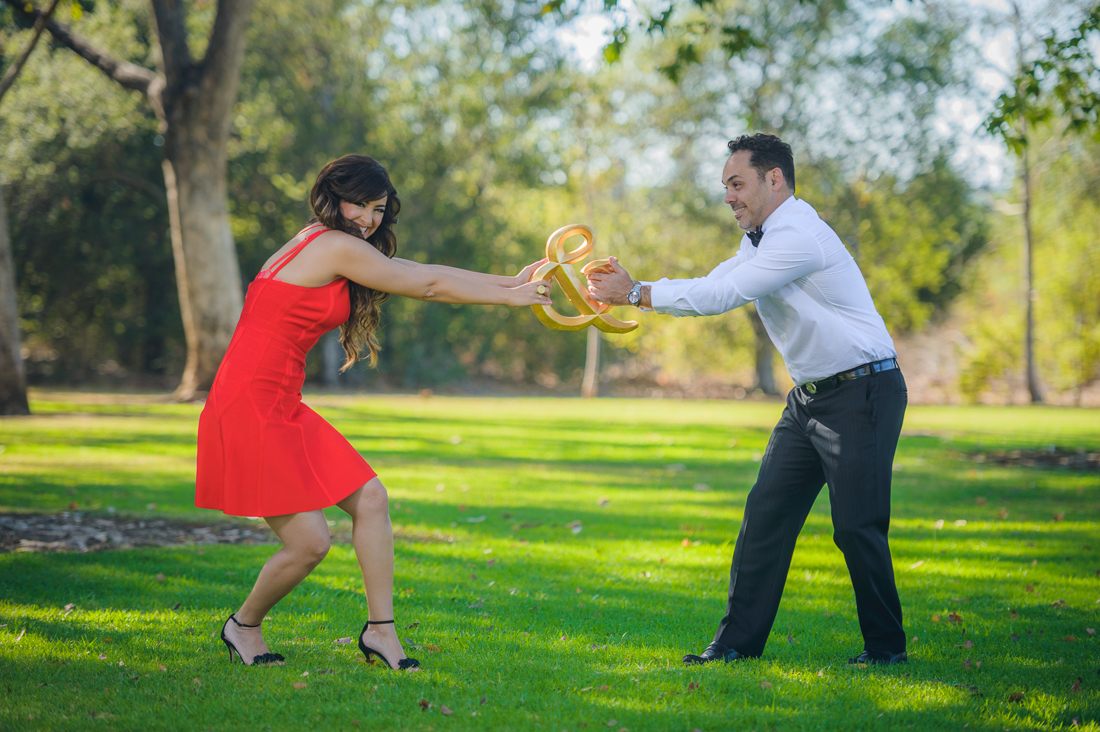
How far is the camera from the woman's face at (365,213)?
411 cm

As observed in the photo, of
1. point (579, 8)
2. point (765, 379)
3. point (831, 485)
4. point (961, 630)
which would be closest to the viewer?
point (831, 485)

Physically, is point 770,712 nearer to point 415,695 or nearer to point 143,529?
point 415,695

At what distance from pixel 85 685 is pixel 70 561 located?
2.86m

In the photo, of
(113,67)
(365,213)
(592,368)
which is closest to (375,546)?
(365,213)

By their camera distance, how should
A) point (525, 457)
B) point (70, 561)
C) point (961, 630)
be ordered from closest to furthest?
point (961, 630) → point (70, 561) → point (525, 457)

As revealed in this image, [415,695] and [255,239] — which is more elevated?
[255,239]

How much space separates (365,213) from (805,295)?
2271 mm

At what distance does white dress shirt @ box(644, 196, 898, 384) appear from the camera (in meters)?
4.16

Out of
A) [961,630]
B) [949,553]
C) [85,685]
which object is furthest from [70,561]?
[949,553]

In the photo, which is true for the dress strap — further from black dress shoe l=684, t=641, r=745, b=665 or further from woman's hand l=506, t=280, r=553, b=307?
black dress shoe l=684, t=641, r=745, b=665

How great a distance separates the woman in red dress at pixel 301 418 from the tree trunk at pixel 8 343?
12709 millimetres

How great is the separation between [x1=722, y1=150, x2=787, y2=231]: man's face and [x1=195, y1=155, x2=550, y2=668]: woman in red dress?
5.04 feet

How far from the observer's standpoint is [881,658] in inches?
173

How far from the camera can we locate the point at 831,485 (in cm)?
421
